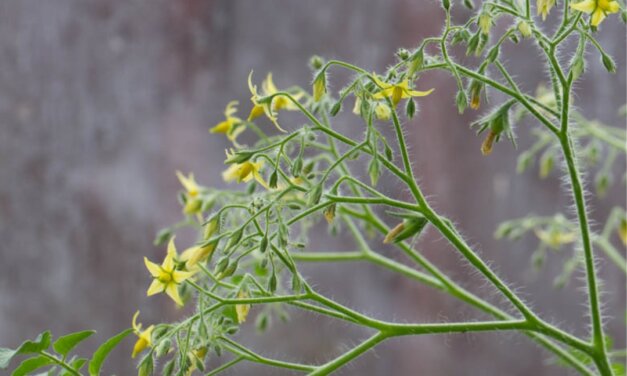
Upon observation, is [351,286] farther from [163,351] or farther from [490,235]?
[163,351]

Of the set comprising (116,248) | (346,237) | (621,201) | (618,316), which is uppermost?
(116,248)

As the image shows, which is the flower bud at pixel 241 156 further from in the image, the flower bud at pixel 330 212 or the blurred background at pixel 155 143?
the blurred background at pixel 155 143

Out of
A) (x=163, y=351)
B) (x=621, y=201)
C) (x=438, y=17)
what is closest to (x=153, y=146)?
(x=438, y=17)

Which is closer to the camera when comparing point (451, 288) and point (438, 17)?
point (451, 288)

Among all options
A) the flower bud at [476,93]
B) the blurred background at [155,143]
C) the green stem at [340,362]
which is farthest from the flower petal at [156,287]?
the blurred background at [155,143]

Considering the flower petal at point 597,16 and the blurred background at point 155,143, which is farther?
the blurred background at point 155,143

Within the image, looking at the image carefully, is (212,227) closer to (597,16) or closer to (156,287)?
(156,287)
